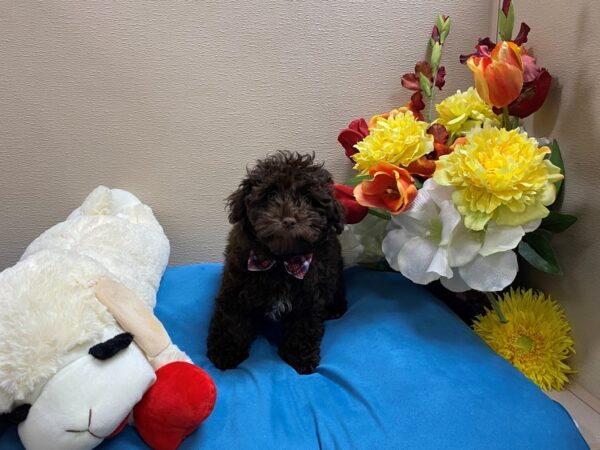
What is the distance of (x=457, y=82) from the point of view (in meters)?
1.79

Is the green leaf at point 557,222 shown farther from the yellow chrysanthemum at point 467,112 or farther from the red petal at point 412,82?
the red petal at point 412,82

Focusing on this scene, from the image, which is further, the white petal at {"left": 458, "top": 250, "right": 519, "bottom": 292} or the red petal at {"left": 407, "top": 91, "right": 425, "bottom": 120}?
the red petal at {"left": 407, "top": 91, "right": 425, "bottom": 120}

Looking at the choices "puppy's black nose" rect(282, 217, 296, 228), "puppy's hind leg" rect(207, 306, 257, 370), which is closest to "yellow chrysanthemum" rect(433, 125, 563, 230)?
"puppy's black nose" rect(282, 217, 296, 228)

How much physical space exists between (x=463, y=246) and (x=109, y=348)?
0.93 m

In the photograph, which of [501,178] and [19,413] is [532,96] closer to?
[501,178]

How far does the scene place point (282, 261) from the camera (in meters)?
1.33

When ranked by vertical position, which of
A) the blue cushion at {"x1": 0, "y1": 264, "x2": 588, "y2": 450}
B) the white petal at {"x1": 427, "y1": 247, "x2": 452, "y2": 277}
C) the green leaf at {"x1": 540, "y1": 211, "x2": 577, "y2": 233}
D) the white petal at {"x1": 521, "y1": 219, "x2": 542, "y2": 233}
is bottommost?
the blue cushion at {"x1": 0, "y1": 264, "x2": 588, "y2": 450}

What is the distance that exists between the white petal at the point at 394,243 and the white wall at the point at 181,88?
1.57 feet

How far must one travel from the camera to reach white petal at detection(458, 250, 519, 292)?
1264 millimetres

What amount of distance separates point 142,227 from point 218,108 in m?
0.50

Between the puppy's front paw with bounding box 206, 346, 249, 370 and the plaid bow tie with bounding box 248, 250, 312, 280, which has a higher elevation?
the plaid bow tie with bounding box 248, 250, 312, 280

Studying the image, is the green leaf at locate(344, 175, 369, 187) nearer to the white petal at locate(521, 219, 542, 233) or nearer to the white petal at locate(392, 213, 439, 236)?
the white petal at locate(392, 213, 439, 236)

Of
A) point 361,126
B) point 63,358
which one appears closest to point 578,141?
point 361,126

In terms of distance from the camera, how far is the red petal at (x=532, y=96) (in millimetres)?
1372
